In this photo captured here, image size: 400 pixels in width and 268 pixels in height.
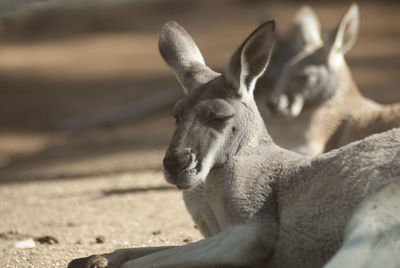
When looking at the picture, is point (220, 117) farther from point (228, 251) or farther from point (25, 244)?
point (25, 244)

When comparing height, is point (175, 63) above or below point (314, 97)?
above

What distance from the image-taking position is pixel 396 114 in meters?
4.84

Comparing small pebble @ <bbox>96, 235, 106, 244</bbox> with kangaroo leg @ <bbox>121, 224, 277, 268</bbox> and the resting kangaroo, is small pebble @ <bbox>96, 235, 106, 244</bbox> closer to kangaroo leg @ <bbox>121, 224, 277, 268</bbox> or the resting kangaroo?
the resting kangaroo

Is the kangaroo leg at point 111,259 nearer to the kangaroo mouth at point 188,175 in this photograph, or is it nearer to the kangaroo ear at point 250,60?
the kangaroo mouth at point 188,175

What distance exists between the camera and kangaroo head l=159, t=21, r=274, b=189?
112 inches

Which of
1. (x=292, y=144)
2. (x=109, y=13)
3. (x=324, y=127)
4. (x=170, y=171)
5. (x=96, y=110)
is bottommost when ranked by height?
(x=109, y=13)

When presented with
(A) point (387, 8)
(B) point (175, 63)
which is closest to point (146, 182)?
(B) point (175, 63)

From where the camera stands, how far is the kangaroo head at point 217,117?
9.32 ft

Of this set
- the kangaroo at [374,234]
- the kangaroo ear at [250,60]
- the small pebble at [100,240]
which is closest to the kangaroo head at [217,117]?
the kangaroo ear at [250,60]

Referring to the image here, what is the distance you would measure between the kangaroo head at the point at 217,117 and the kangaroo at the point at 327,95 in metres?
2.12

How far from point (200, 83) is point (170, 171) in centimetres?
51

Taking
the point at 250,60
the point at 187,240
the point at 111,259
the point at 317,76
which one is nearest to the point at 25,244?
the point at 187,240

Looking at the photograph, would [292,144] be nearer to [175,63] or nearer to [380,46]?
[175,63]

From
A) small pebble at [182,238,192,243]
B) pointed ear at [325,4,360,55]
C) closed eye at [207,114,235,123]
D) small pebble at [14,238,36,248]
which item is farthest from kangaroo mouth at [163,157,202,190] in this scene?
pointed ear at [325,4,360,55]
